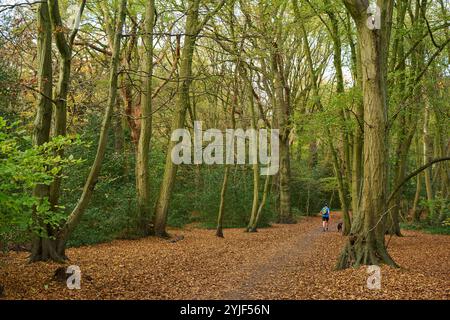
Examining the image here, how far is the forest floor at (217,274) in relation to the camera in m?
6.50

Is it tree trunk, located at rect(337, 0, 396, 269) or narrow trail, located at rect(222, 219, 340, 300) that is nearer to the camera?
narrow trail, located at rect(222, 219, 340, 300)

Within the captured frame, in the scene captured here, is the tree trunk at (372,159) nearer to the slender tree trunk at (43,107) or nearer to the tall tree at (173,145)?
the slender tree trunk at (43,107)

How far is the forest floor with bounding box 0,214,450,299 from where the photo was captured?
6.50m

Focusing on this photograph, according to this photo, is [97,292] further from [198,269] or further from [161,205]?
[161,205]

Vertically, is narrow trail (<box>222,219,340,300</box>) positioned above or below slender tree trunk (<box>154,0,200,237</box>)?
below

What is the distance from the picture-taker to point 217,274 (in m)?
8.72

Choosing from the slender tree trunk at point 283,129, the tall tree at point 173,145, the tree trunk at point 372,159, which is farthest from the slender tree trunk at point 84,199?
the slender tree trunk at point 283,129

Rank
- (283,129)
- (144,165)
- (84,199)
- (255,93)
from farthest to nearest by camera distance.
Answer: (283,129), (255,93), (144,165), (84,199)

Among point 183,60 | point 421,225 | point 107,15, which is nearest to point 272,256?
point 183,60

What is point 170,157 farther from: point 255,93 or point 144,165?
point 255,93

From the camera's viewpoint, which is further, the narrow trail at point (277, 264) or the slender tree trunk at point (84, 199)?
the slender tree trunk at point (84, 199)

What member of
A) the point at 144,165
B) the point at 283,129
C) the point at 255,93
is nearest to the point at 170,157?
the point at 144,165

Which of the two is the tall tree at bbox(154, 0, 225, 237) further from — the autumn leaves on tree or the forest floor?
the forest floor

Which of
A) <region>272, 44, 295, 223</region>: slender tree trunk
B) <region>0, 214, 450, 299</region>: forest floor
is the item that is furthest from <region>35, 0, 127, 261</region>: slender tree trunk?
<region>272, 44, 295, 223</region>: slender tree trunk
